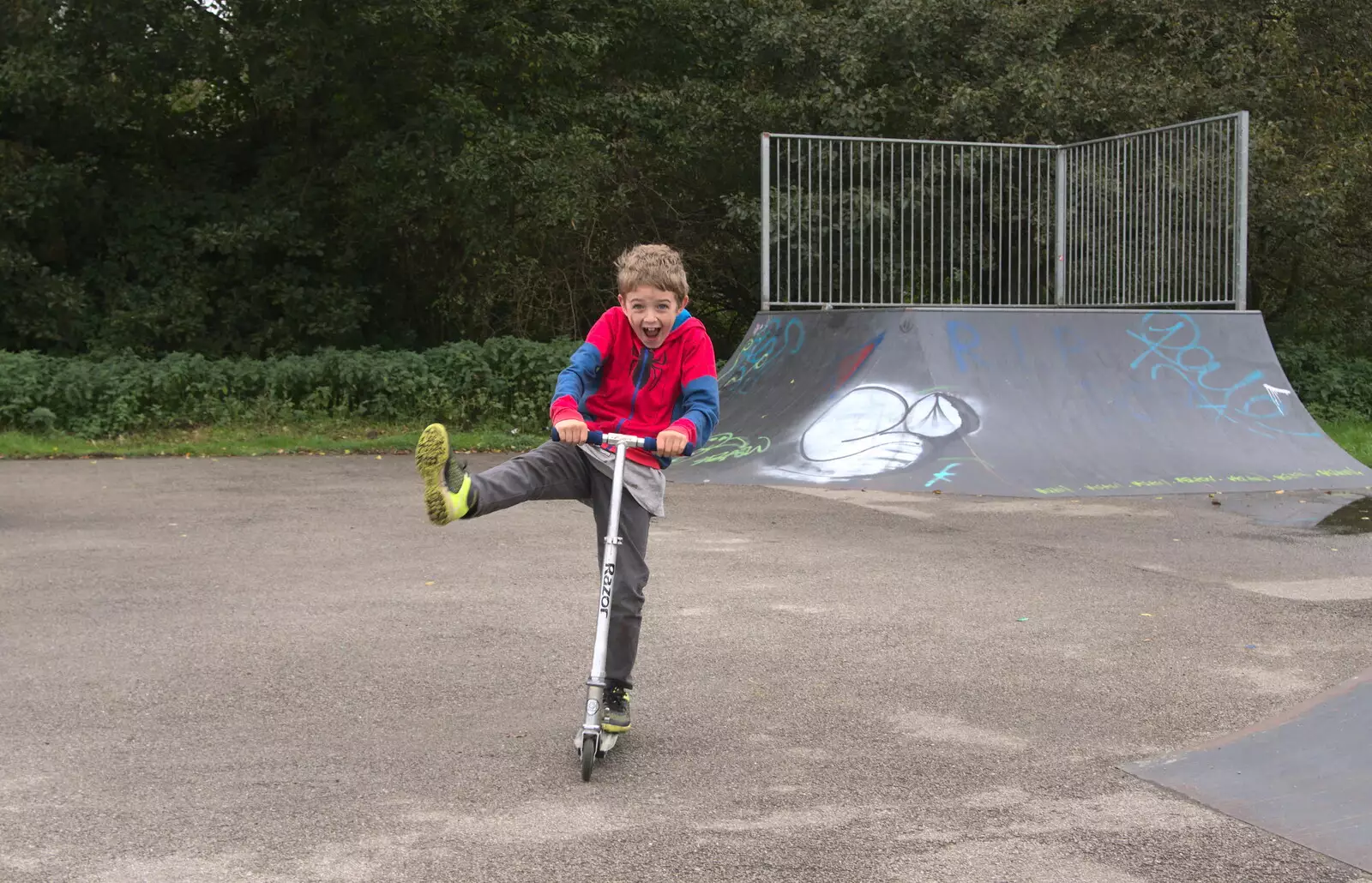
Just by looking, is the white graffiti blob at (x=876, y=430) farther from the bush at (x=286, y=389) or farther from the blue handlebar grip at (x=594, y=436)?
the blue handlebar grip at (x=594, y=436)

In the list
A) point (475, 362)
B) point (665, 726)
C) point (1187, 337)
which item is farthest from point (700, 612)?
point (475, 362)

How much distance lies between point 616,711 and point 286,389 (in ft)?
42.1

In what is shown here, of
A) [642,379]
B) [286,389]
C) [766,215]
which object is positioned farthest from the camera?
[286,389]

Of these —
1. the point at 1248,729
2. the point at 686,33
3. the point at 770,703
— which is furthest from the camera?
the point at 686,33

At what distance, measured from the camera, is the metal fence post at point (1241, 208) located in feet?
43.6

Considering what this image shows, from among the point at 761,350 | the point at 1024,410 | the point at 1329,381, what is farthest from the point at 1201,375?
the point at 1329,381

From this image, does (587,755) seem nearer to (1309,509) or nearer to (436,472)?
(436,472)

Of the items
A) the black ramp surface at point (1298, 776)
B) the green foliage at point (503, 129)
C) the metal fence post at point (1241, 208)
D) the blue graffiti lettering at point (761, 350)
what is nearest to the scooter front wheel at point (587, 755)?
the black ramp surface at point (1298, 776)

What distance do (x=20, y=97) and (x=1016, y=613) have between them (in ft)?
50.9

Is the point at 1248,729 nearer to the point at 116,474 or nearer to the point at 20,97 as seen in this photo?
the point at 116,474

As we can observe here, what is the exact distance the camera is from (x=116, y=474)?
12148mm

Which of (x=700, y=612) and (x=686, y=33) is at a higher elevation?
(x=686, y=33)

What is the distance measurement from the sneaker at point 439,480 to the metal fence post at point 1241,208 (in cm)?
1102

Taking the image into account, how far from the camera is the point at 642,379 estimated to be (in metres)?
4.49
